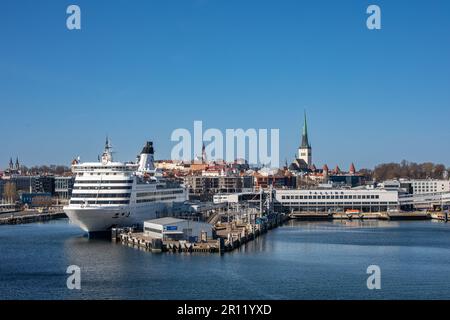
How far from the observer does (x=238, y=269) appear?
17.8 meters

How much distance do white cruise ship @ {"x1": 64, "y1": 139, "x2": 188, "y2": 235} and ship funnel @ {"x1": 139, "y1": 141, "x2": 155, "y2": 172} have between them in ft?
14.3

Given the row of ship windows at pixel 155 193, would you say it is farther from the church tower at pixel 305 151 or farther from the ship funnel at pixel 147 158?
the church tower at pixel 305 151

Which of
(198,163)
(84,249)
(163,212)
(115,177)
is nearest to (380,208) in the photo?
(163,212)

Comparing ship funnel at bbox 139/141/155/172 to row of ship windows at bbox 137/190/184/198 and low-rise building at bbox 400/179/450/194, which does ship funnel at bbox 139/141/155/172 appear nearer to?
row of ship windows at bbox 137/190/184/198

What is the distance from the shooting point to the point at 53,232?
29.1 metres

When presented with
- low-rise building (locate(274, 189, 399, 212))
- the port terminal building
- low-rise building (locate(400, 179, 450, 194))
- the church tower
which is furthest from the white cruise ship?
the church tower

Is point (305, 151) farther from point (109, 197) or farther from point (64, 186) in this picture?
point (109, 197)

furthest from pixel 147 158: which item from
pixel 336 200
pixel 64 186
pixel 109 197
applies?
pixel 64 186

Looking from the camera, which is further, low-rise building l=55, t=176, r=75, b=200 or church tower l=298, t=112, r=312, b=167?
church tower l=298, t=112, r=312, b=167

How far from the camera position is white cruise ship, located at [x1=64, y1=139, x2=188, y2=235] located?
24922mm

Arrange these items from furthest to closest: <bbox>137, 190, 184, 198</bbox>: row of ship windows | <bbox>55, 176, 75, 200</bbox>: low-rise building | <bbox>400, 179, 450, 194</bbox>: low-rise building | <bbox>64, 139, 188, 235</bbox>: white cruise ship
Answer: <bbox>55, 176, 75, 200</bbox>: low-rise building
<bbox>400, 179, 450, 194</bbox>: low-rise building
<bbox>137, 190, 184, 198</bbox>: row of ship windows
<bbox>64, 139, 188, 235</bbox>: white cruise ship

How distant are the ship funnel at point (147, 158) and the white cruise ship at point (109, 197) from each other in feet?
14.3
